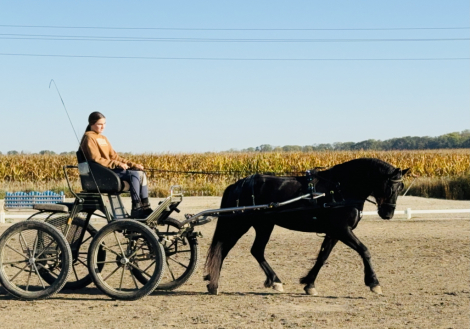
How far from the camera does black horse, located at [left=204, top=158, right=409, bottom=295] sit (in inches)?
331

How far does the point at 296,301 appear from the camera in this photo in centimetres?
802

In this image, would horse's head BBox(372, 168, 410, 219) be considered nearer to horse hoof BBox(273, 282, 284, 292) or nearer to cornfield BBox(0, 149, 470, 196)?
horse hoof BBox(273, 282, 284, 292)

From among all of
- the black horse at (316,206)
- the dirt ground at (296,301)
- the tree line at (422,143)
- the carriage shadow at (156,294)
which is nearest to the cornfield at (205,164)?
the dirt ground at (296,301)

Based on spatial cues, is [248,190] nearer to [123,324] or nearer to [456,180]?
[123,324]

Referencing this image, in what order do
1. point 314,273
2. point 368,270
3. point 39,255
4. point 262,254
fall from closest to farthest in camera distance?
point 368,270, point 39,255, point 314,273, point 262,254

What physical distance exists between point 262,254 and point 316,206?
97 cm

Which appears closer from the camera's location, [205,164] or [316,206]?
[316,206]

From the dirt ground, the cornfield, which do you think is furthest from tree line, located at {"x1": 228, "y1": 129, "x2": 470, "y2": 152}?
the dirt ground

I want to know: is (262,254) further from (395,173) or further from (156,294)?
(395,173)

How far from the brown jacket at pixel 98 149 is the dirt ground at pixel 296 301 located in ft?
5.07

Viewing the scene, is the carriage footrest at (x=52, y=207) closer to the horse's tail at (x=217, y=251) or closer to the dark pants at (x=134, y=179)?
the dark pants at (x=134, y=179)

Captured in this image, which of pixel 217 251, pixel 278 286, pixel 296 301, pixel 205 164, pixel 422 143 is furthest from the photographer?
pixel 422 143

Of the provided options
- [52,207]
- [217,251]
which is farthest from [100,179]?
[217,251]

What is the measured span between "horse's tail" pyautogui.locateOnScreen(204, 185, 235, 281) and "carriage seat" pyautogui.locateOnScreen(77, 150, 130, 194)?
4.12 feet
